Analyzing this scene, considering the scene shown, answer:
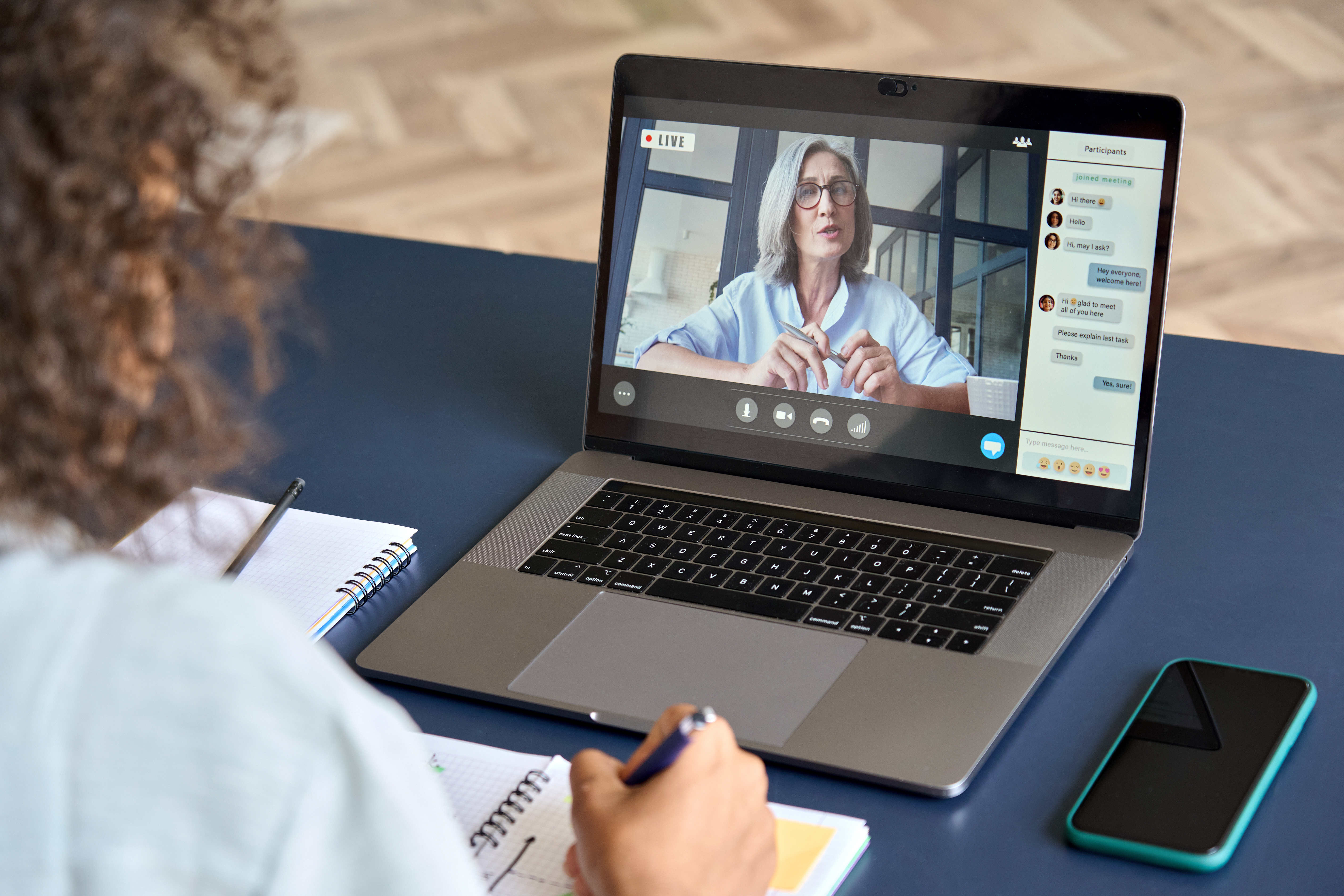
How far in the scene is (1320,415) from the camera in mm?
1058

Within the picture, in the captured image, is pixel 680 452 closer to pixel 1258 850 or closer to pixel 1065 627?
pixel 1065 627

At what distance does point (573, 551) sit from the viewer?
92 centimetres

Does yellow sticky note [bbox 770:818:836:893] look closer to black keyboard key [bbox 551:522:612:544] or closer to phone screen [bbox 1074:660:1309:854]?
phone screen [bbox 1074:660:1309:854]

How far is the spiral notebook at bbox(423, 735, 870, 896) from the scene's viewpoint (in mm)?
656

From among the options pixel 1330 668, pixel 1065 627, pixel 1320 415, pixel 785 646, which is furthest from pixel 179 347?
pixel 1320 415

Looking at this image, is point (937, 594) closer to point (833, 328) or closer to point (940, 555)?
point (940, 555)

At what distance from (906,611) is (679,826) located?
0.28 meters

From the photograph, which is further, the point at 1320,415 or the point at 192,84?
the point at 1320,415

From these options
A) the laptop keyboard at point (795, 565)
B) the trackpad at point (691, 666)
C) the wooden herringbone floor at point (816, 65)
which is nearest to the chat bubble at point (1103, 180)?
the laptop keyboard at point (795, 565)

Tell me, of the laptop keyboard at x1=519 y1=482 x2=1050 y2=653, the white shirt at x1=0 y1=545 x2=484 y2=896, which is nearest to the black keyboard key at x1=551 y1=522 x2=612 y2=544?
the laptop keyboard at x1=519 y1=482 x2=1050 y2=653

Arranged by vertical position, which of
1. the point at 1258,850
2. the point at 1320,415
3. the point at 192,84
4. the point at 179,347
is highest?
the point at 192,84

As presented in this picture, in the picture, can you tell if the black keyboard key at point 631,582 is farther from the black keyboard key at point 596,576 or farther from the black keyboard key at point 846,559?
the black keyboard key at point 846,559

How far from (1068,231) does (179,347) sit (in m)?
0.61

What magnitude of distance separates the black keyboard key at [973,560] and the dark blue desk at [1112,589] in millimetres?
79
